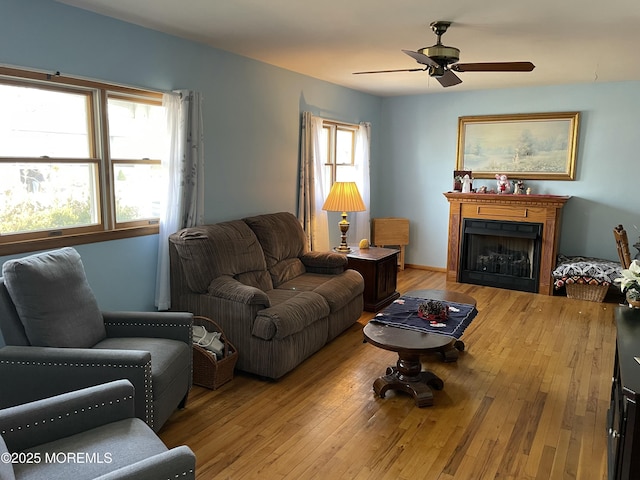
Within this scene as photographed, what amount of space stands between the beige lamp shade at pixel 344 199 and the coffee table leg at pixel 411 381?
2.11 metres

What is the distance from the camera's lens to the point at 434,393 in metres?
3.30

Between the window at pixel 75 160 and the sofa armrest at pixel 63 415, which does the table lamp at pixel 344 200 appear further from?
the sofa armrest at pixel 63 415

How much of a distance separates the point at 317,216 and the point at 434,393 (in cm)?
270

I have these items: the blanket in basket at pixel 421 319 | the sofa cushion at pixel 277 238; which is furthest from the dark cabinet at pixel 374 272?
the blanket in basket at pixel 421 319

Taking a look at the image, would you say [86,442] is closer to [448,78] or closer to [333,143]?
[448,78]

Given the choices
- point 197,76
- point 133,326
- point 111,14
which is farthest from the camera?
point 197,76

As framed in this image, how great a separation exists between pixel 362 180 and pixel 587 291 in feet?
9.90

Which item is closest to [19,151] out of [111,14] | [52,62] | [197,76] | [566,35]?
[52,62]

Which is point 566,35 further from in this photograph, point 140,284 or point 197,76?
point 140,284

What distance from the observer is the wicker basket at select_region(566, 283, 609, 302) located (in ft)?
17.8

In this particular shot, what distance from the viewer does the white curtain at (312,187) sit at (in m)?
5.29

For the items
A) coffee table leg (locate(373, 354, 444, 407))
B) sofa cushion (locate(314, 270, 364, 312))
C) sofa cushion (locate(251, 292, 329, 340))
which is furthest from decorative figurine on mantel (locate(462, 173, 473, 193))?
coffee table leg (locate(373, 354, 444, 407))

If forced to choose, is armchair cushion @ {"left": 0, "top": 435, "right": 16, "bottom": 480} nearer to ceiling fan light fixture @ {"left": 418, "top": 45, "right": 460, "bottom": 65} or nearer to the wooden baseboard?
ceiling fan light fixture @ {"left": 418, "top": 45, "right": 460, "bottom": 65}

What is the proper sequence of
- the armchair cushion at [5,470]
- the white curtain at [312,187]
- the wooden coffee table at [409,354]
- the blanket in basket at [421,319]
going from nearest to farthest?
the armchair cushion at [5,470] → the wooden coffee table at [409,354] → the blanket in basket at [421,319] → the white curtain at [312,187]
